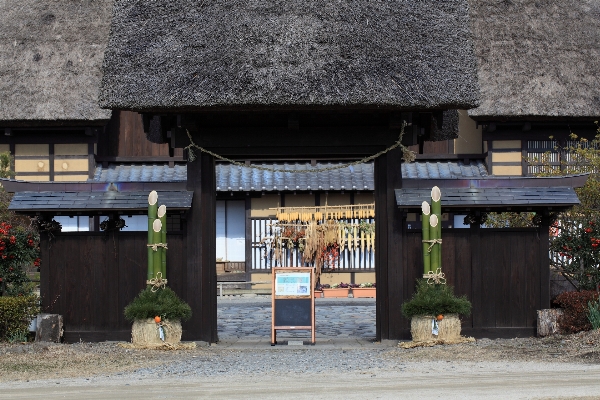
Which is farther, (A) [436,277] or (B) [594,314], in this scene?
(A) [436,277]

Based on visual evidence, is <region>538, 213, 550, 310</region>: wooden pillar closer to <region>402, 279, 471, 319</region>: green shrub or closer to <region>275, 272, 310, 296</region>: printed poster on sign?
<region>402, 279, 471, 319</region>: green shrub

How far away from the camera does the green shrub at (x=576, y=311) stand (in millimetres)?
13148

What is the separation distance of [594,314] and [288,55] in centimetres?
564

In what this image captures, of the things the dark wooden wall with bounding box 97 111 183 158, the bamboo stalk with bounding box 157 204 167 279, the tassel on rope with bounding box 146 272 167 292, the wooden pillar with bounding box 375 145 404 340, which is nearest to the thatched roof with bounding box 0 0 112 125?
the dark wooden wall with bounding box 97 111 183 158

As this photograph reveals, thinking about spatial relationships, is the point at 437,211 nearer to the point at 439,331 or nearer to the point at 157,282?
the point at 439,331

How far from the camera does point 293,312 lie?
1374cm

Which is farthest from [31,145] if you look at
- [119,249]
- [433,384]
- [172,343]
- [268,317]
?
[433,384]

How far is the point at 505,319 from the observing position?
13.7 meters

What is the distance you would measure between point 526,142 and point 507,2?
405cm

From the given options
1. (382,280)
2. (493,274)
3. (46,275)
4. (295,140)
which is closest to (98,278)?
(46,275)

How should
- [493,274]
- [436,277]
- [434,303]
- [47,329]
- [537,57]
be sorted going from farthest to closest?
[537,57], [493,274], [47,329], [436,277], [434,303]

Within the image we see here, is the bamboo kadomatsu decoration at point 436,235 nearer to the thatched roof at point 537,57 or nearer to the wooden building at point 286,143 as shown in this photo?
the wooden building at point 286,143

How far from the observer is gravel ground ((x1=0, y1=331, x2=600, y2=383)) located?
10.8 m

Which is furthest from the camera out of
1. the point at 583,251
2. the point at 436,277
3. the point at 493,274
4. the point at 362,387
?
the point at 583,251
